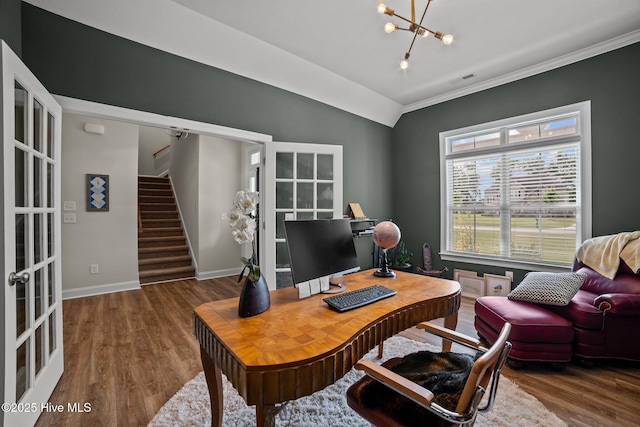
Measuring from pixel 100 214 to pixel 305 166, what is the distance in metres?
3.42

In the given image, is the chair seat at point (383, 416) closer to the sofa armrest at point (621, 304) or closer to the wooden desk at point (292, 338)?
the wooden desk at point (292, 338)

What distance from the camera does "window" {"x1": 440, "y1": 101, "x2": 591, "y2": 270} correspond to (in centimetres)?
331

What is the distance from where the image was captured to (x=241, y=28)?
2.72 meters

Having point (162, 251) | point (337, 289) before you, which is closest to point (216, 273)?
point (162, 251)

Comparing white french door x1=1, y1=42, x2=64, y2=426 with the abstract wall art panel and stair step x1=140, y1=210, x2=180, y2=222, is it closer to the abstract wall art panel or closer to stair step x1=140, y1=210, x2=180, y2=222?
the abstract wall art panel

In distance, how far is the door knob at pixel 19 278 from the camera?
1429 mm

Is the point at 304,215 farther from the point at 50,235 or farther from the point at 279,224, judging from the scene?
the point at 50,235

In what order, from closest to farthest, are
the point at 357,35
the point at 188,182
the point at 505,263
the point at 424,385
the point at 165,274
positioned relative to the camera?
the point at 424,385 → the point at 357,35 → the point at 505,263 → the point at 165,274 → the point at 188,182

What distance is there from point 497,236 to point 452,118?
5.95 ft

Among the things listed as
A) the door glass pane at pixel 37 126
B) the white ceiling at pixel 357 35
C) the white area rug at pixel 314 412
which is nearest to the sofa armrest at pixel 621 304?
the white area rug at pixel 314 412

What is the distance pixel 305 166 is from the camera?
3.54 metres

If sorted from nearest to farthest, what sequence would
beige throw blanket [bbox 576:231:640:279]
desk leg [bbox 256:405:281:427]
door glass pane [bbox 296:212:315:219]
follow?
desk leg [bbox 256:405:281:427] < beige throw blanket [bbox 576:231:640:279] < door glass pane [bbox 296:212:315:219]

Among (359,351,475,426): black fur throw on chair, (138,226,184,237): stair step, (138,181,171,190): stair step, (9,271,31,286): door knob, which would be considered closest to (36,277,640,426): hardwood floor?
(9,271,31,286): door knob

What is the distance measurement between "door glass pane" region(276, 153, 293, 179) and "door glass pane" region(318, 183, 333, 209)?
430 mm
